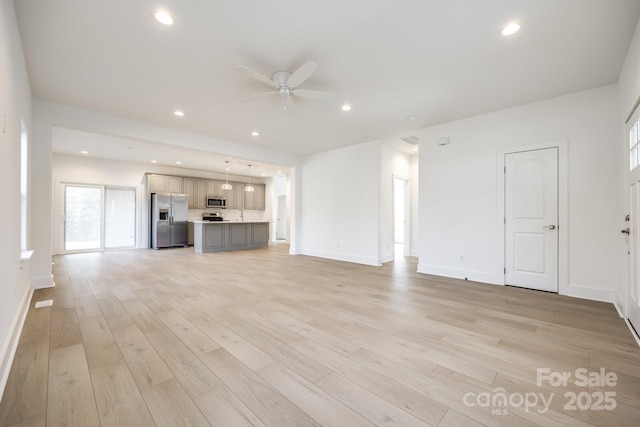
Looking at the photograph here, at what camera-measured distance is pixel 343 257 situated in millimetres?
6395

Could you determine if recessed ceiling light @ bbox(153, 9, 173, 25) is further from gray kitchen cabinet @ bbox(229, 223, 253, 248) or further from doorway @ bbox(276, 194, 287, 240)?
doorway @ bbox(276, 194, 287, 240)

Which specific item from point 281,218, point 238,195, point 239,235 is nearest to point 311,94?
point 239,235

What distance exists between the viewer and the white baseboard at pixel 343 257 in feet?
18.9

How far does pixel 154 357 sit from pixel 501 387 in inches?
92.7

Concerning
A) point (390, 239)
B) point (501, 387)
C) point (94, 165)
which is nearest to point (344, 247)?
point (390, 239)

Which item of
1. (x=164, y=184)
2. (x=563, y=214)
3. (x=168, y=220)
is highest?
(x=164, y=184)

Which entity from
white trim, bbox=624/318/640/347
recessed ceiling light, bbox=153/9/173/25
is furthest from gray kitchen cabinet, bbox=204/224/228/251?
white trim, bbox=624/318/640/347

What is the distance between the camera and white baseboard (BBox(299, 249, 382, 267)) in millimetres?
5762

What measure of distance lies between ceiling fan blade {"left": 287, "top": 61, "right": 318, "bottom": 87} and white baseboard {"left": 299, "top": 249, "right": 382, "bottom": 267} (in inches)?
157

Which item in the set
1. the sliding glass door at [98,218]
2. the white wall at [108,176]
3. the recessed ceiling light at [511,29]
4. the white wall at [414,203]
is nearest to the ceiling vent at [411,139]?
the white wall at [414,203]

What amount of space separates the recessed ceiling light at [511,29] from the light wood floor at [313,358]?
8.83ft

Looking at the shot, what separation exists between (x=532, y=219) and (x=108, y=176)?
10462mm

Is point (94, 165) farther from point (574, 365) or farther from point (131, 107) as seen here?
point (574, 365)

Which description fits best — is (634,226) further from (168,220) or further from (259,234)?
(168,220)
